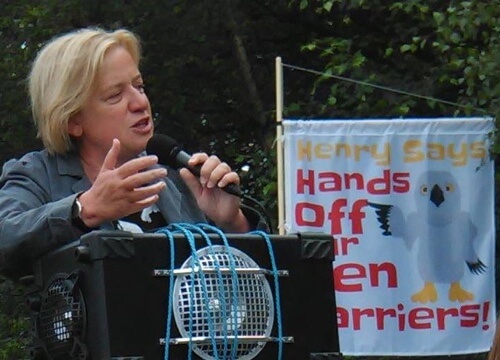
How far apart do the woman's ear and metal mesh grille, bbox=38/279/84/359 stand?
0.35 m

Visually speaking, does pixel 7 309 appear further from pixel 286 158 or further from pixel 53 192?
pixel 53 192

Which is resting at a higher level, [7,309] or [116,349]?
[116,349]

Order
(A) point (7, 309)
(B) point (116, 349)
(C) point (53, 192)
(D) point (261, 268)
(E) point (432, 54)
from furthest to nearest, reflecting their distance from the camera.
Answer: (A) point (7, 309), (E) point (432, 54), (C) point (53, 192), (D) point (261, 268), (B) point (116, 349)

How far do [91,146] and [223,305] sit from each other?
18.8 inches

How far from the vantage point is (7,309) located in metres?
11.3

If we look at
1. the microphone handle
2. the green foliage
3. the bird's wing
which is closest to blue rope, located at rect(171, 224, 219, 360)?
the microphone handle

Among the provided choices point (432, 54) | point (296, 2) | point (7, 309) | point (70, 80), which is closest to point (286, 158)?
point (432, 54)

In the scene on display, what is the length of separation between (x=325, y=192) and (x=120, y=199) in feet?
14.6

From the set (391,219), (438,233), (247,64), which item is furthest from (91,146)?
(247,64)

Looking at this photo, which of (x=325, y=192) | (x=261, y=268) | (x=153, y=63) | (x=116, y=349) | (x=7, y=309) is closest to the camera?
(x=116, y=349)

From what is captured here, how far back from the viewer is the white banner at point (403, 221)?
21.5 ft

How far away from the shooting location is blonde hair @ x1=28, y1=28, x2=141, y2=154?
2.48 m

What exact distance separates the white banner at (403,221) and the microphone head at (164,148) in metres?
3.86

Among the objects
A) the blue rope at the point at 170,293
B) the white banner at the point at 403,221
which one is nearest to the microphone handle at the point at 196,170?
the blue rope at the point at 170,293
